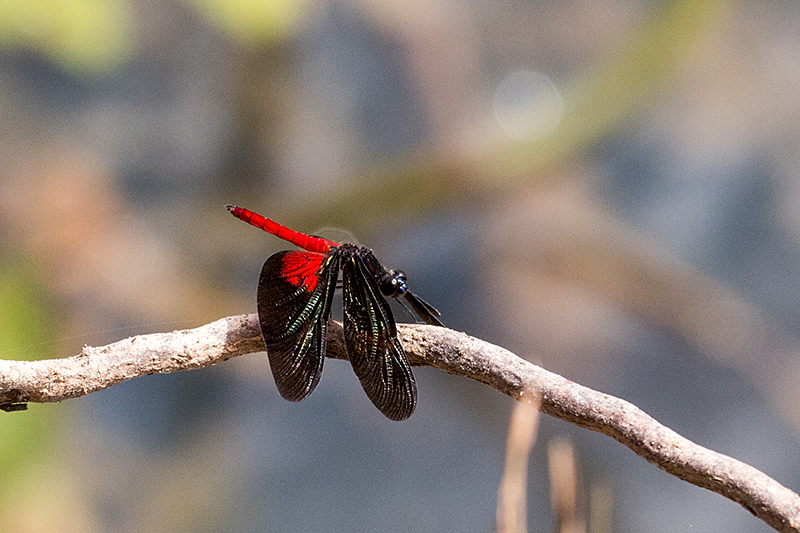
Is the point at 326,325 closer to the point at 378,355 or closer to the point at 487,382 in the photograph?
the point at 378,355

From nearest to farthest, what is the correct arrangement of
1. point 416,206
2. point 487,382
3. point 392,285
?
point 487,382 < point 392,285 < point 416,206

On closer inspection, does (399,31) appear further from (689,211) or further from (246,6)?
(689,211)

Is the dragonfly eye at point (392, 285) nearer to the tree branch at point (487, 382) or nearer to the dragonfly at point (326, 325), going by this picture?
the dragonfly at point (326, 325)

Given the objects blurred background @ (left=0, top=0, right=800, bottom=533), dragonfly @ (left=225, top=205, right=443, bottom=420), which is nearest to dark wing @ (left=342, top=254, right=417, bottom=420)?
dragonfly @ (left=225, top=205, right=443, bottom=420)

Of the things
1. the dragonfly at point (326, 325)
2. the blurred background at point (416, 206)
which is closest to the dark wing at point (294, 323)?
the dragonfly at point (326, 325)

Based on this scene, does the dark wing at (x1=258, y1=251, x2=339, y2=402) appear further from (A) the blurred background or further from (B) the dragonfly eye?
(A) the blurred background

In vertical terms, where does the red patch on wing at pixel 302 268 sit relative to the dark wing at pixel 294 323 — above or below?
above

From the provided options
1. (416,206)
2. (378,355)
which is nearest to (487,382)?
(378,355)
